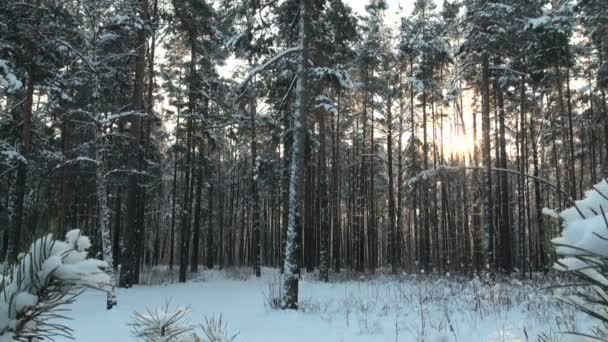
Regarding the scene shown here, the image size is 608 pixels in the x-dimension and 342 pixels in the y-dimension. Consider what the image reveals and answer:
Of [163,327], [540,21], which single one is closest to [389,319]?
[163,327]

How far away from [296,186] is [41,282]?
9546mm

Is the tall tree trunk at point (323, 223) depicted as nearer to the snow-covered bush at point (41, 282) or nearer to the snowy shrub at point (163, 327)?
the snowy shrub at point (163, 327)

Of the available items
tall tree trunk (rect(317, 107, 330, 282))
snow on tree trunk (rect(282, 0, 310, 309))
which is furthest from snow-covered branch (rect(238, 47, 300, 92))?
tall tree trunk (rect(317, 107, 330, 282))

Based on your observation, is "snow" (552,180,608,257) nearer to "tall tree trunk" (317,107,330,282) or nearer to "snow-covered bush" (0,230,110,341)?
"snow-covered bush" (0,230,110,341)

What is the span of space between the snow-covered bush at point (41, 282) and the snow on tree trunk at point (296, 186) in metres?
8.96

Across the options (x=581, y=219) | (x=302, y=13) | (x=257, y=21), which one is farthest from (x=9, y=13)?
(x=581, y=219)

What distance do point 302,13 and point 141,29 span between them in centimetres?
655

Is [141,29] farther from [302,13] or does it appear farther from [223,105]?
[223,105]

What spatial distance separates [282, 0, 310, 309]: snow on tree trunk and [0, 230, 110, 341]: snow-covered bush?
8.96 metres

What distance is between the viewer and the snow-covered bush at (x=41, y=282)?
87 cm

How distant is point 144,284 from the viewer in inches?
706

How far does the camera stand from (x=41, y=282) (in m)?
0.89

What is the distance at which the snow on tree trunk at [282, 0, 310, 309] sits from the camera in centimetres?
970

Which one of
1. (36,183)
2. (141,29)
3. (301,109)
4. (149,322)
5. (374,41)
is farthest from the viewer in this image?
(36,183)
